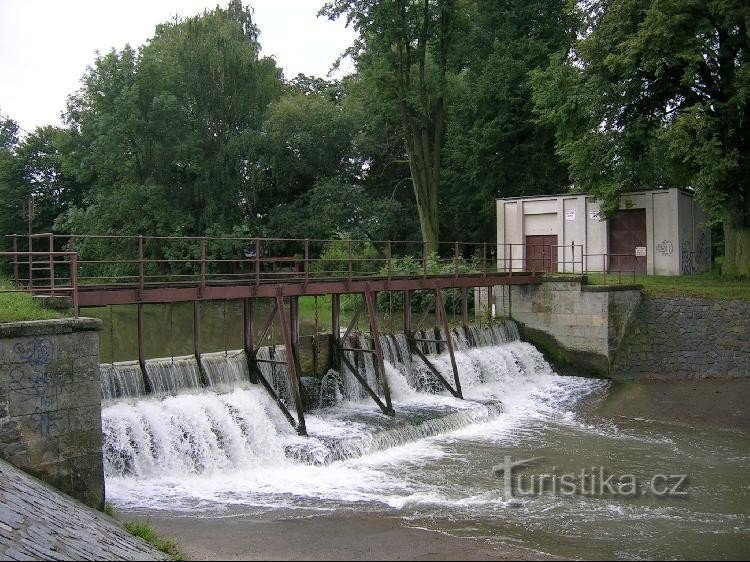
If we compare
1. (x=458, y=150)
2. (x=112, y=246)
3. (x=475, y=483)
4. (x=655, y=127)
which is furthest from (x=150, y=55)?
(x=475, y=483)

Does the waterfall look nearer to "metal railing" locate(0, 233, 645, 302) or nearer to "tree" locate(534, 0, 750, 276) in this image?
"metal railing" locate(0, 233, 645, 302)

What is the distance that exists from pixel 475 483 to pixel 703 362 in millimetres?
12385

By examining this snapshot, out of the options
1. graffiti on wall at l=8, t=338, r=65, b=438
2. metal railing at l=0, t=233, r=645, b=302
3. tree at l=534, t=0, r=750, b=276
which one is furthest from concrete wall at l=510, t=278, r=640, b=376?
graffiti on wall at l=8, t=338, r=65, b=438

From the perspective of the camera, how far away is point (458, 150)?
36594 mm

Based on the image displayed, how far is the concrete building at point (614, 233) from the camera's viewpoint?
29.2 metres

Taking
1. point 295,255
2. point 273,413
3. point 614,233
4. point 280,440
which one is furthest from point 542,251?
point 280,440

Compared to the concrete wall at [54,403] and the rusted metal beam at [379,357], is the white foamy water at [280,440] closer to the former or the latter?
the rusted metal beam at [379,357]

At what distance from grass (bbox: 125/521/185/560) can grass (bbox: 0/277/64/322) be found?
11.0 ft

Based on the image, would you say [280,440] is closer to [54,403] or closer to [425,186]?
[54,403]

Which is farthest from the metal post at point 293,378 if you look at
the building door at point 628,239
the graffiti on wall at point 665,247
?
the graffiti on wall at point 665,247

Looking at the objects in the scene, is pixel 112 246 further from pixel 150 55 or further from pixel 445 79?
pixel 445 79

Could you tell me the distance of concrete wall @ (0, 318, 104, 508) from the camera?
1026 centimetres

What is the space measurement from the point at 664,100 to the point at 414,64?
567 inches

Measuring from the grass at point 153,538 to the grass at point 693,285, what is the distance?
1898 cm
